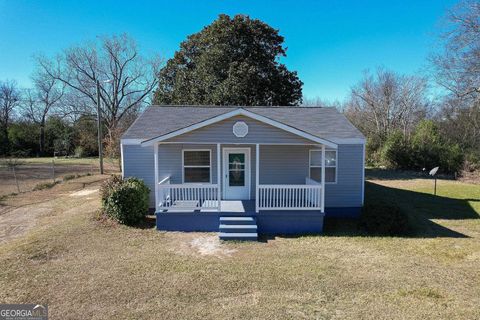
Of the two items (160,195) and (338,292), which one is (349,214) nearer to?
(338,292)

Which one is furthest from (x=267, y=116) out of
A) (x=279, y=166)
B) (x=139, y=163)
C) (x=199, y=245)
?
(x=199, y=245)

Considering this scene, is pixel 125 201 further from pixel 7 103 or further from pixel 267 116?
pixel 7 103

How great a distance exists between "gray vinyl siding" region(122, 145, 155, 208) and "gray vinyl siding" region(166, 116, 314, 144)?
77.4 inches

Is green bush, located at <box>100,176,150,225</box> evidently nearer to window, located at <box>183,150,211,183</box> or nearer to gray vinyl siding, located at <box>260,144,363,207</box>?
window, located at <box>183,150,211,183</box>

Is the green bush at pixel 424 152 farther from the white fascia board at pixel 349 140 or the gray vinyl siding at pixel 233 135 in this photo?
the gray vinyl siding at pixel 233 135

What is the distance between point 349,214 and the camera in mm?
10445

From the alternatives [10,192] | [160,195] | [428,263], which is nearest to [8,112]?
[10,192]

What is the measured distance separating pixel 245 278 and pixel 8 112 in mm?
60894

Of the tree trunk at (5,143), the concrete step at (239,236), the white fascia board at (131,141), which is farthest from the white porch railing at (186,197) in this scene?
the tree trunk at (5,143)

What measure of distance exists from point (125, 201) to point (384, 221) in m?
8.27

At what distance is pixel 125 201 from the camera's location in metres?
8.77

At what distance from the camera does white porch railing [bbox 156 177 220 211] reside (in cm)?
871

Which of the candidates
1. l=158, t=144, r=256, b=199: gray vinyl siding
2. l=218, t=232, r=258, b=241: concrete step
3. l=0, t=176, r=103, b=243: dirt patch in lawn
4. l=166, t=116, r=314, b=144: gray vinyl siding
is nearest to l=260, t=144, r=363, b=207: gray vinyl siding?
l=158, t=144, r=256, b=199: gray vinyl siding

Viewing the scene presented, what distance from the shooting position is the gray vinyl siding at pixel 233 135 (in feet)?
28.2
